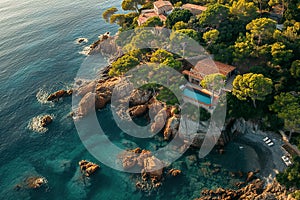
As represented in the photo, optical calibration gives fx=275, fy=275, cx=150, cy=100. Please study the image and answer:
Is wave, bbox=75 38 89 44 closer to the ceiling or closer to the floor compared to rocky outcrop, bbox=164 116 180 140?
closer to the ceiling

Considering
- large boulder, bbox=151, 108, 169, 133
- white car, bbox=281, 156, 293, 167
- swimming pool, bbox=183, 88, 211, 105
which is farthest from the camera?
large boulder, bbox=151, 108, 169, 133

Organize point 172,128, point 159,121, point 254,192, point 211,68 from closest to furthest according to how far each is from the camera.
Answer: point 254,192, point 172,128, point 159,121, point 211,68

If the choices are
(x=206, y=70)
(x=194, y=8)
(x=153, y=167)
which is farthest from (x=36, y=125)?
(x=194, y=8)

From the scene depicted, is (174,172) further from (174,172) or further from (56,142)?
(56,142)

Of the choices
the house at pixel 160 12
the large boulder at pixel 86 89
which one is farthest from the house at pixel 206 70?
the house at pixel 160 12

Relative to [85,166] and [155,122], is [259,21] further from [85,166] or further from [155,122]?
[85,166]

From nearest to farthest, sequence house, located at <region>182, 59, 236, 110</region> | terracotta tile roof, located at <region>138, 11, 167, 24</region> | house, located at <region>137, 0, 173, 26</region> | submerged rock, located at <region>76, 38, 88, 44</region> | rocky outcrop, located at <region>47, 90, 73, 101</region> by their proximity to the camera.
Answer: house, located at <region>182, 59, 236, 110</region>
rocky outcrop, located at <region>47, 90, 73, 101</region>
terracotta tile roof, located at <region>138, 11, 167, 24</region>
house, located at <region>137, 0, 173, 26</region>
submerged rock, located at <region>76, 38, 88, 44</region>

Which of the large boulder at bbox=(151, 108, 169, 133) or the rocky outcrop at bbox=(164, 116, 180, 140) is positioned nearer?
the rocky outcrop at bbox=(164, 116, 180, 140)

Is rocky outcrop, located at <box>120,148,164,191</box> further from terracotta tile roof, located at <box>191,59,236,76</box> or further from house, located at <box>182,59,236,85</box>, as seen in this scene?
terracotta tile roof, located at <box>191,59,236,76</box>

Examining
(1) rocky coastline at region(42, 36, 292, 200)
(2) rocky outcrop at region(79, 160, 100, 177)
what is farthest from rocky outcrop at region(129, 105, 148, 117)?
(2) rocky outcrop at region(79, 160, 100, 177)
